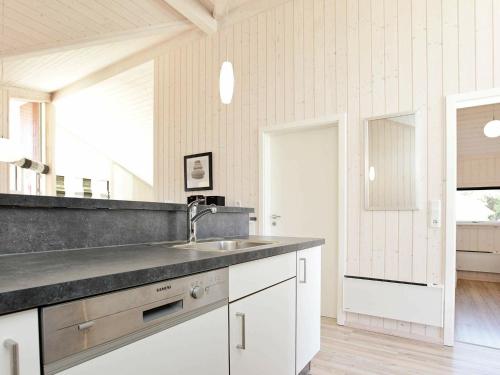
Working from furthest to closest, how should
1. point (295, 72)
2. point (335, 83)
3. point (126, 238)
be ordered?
point (295, 72), point (335, 83), point (126, 238)

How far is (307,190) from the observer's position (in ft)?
10.3

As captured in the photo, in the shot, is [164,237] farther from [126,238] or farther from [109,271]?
[109,271]

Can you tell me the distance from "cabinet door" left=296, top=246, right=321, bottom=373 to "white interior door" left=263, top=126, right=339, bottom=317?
986 mm

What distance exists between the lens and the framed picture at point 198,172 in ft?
12.3

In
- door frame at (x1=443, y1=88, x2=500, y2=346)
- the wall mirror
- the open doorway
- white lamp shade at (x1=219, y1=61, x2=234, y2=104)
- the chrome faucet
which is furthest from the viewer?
the open doorway

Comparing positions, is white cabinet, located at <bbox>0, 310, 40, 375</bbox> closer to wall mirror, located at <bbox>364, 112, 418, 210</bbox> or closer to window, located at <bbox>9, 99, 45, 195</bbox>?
wall mirror, located at <bbox>364, 112, 418, 210</bbox>

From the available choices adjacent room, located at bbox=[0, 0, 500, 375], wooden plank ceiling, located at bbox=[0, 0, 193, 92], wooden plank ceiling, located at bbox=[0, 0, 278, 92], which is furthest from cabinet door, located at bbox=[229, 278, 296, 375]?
wooden plank ceiling, located at bbox=[0, 0, 193, 92]

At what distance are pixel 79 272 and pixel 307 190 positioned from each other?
2.55m

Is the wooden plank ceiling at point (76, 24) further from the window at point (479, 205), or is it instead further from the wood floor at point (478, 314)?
the window at point (479, 205)

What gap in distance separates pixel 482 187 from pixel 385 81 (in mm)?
3862

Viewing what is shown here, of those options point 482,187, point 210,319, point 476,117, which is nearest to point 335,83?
point 210,319

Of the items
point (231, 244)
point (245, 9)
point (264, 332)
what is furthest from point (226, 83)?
point (245, 9)

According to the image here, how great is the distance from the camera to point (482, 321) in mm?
2783

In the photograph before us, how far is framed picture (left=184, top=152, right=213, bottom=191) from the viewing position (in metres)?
3.75
